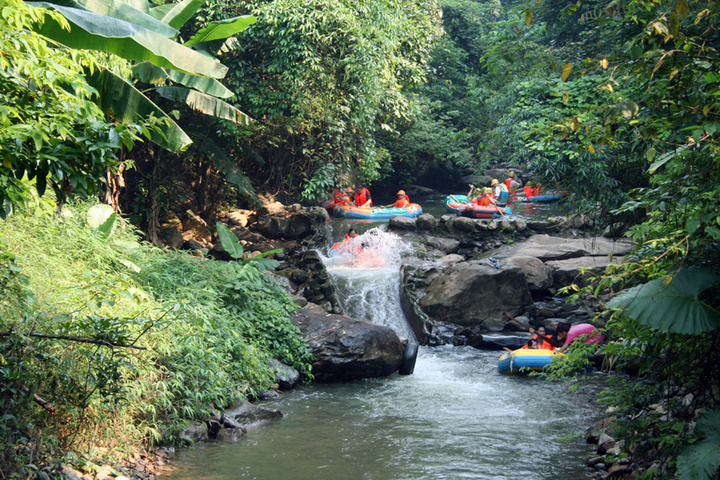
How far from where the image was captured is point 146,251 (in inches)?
393

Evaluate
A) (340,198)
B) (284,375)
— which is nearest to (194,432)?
(284,375)

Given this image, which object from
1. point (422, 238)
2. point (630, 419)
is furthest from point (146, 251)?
point (422, 238)

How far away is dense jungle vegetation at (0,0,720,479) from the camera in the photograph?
4082 millimetres

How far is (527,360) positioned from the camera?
34.4 feet

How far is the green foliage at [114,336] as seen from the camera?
495 centimetres

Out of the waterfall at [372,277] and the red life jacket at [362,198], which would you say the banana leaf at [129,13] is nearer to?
the waterfall at [372,277]

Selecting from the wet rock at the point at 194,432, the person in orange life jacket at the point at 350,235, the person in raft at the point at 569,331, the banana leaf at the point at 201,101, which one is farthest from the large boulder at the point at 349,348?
the person in orange life jacket at the point at 350,235

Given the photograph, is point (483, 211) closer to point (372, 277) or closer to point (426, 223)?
point (426, 223)

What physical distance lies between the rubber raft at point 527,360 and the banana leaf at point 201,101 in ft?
22.9

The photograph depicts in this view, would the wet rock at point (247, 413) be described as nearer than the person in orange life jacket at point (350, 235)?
Yes

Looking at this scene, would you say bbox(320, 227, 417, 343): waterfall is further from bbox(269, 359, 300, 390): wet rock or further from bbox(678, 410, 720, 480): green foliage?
bbox(678, 410, 720, 480): green foliage

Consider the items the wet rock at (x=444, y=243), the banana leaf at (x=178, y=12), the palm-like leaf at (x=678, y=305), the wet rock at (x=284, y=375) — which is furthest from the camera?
the wet rock at (x=444, y=243)

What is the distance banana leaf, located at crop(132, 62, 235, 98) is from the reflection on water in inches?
204

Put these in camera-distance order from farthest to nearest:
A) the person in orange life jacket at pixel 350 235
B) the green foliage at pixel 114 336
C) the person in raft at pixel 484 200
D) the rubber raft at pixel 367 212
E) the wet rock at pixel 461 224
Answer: the rubber raft at pixel 367 212 → the person in raft at pixel 484 200 → the wet rock at pixel 461 224 → the person in orange life jacket at pixel 350 235 → the green foliage at pixel 114 336
